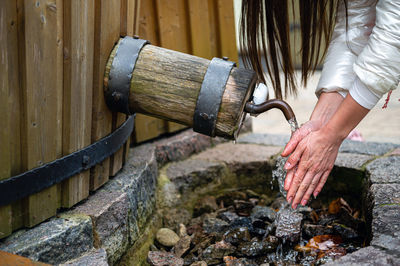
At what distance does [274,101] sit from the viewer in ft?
5.63

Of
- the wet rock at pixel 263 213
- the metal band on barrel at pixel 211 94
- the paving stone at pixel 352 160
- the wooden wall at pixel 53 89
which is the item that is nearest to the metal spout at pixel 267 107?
the metal band on barrel at pixel 211 94

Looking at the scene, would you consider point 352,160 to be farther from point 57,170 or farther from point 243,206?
point 57,170

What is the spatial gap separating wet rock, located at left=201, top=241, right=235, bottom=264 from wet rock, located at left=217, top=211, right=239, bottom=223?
1.03 ft

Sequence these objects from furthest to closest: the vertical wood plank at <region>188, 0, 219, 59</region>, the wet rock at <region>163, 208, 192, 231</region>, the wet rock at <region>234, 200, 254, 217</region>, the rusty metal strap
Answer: the vertical wood plank at <region>188, 0, 219, 59</region>, the wet rock at <region>234, 200, 254, 217</region>, the wet rock at <region>163, 208, 192, 231</region>, the rusty metal strap

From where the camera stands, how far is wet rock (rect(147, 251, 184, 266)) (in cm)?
187

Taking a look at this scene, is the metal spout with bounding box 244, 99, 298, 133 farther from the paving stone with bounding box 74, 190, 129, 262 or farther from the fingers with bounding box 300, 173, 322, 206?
the paving stone with bounding box 74, 190, 129, 262

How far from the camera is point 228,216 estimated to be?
2311 mm

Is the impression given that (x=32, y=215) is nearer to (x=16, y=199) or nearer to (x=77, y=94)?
(x=16, y=199)

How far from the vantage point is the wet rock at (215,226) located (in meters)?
2.20

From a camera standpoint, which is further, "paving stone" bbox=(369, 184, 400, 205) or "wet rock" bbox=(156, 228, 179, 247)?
"wet rock" bbox=(156, 228, 179, 247)

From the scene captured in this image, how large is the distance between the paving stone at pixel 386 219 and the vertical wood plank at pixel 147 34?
1.32m

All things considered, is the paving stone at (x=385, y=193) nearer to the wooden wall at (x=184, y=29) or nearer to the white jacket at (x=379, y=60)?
the white jacket at (x=379, y=60)

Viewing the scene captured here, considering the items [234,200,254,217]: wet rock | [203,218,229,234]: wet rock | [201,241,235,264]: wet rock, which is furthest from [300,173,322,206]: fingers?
[234,200,254,217]: wet rock

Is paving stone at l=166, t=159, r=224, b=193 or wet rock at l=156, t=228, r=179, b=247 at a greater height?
paving stone at l=166, t=159, r=224, b=193
